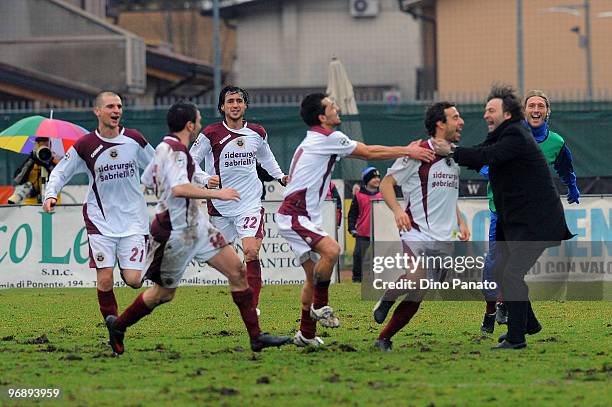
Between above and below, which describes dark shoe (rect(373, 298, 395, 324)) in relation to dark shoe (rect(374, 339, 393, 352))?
above

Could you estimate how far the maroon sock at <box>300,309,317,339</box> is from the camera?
36.0 ft

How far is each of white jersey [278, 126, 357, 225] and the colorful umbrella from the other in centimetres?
886

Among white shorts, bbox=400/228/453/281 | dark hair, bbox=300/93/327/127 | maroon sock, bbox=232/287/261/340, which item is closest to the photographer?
white shorts, bbox=400/228/453/281

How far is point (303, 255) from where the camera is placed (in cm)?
1088

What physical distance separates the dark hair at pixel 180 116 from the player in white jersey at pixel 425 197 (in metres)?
1.58

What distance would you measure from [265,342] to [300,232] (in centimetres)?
89

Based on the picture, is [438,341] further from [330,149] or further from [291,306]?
[291,306]

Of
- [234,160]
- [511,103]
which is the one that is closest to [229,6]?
[234,160]

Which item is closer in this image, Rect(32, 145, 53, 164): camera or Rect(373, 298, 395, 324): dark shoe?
Rect(373, 298, 395, 324): dark shoe

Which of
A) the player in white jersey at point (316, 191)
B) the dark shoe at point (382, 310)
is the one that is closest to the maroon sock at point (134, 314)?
the player in white jersey at point (316, 191)

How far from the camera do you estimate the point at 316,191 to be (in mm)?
10781

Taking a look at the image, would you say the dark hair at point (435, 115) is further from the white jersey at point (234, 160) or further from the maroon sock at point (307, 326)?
the white jersey at point (234, 160)

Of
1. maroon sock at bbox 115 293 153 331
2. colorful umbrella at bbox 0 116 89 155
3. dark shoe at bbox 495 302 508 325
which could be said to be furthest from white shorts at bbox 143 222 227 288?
colorful umbrella at bbox 0 116 89 155

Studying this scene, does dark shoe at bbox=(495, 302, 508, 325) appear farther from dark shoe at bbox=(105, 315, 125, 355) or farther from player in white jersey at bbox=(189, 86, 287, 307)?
dark shoe at bbox=(105, 315, 125, 355)
